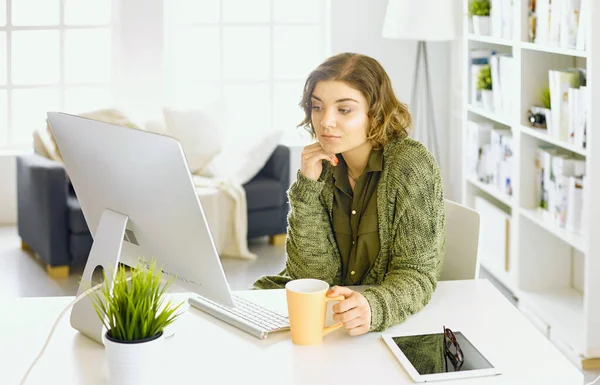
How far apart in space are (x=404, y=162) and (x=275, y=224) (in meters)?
3.34

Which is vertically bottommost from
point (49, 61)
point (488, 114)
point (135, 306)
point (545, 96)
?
point (135, 306)

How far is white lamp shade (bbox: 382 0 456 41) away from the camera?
536 centimetres

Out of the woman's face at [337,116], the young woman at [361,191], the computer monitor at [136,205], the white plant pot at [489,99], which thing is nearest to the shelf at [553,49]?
the white plant pot at [489,99]

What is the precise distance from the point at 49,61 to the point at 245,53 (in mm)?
1362

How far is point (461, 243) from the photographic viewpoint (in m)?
2.41

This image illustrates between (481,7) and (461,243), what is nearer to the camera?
(461,243)

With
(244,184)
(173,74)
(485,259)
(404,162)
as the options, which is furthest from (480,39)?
(404,162)

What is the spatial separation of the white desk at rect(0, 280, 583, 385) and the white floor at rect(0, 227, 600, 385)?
8.39 ft

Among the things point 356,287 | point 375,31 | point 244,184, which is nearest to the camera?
point 356,287

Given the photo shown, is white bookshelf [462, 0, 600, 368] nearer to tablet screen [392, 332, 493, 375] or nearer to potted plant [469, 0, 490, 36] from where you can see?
potted plant [469, 0, 490, 36]

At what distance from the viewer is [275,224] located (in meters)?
5.55

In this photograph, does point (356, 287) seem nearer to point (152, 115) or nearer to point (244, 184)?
point (244, 184)

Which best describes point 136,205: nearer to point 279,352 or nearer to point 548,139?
point 279,352

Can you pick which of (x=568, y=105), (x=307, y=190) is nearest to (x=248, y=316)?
(x=307, y=190)
